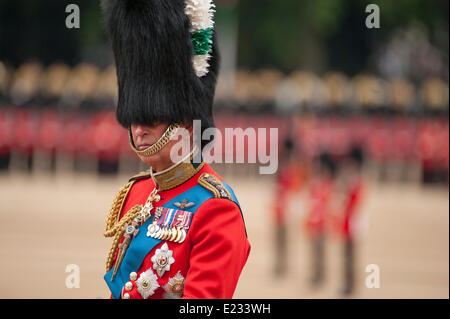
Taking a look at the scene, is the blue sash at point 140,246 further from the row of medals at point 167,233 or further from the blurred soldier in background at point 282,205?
the blurred soldier in background at point 282,205

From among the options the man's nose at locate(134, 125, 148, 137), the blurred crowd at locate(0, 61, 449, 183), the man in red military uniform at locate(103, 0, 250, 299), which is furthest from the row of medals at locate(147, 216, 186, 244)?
the blurred crowd at locate(0, 61, 449, 183)

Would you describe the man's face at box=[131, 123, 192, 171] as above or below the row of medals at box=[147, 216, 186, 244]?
above

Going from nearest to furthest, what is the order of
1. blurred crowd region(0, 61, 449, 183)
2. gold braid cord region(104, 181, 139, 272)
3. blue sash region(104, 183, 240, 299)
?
blue sash region(104, 183, 240, 299)
gold braid cord region(104, 181, 139, 272)
blurred crowd region(0, 61, 449, 183)

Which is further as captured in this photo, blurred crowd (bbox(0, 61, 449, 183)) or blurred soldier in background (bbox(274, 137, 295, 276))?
blurred crowd (bbox(0, 61, 449, 183))

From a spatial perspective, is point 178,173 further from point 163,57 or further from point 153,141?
point 163,57

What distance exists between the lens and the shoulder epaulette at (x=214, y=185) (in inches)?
110

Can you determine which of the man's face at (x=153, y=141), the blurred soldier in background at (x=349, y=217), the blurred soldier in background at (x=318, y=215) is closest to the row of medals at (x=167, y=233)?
the man's face at (x=153, y=141)

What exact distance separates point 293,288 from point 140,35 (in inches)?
209

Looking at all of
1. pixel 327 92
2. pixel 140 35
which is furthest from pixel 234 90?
pixel 140 35

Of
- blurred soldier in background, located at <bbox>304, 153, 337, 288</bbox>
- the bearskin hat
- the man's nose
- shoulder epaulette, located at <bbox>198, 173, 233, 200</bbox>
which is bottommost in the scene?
blurred soldier in background, located at <bbox>304, 153, 337, 288</bbox>

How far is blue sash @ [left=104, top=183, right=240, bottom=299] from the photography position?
9.27 feet

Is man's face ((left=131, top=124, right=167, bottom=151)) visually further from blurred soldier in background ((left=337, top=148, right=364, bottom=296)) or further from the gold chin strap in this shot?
blurred soldier in background ((left=337, top=148, right=364, bottom=296))

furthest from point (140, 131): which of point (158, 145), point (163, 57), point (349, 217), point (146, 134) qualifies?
point (349, 217)

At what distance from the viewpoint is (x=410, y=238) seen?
442 inches
